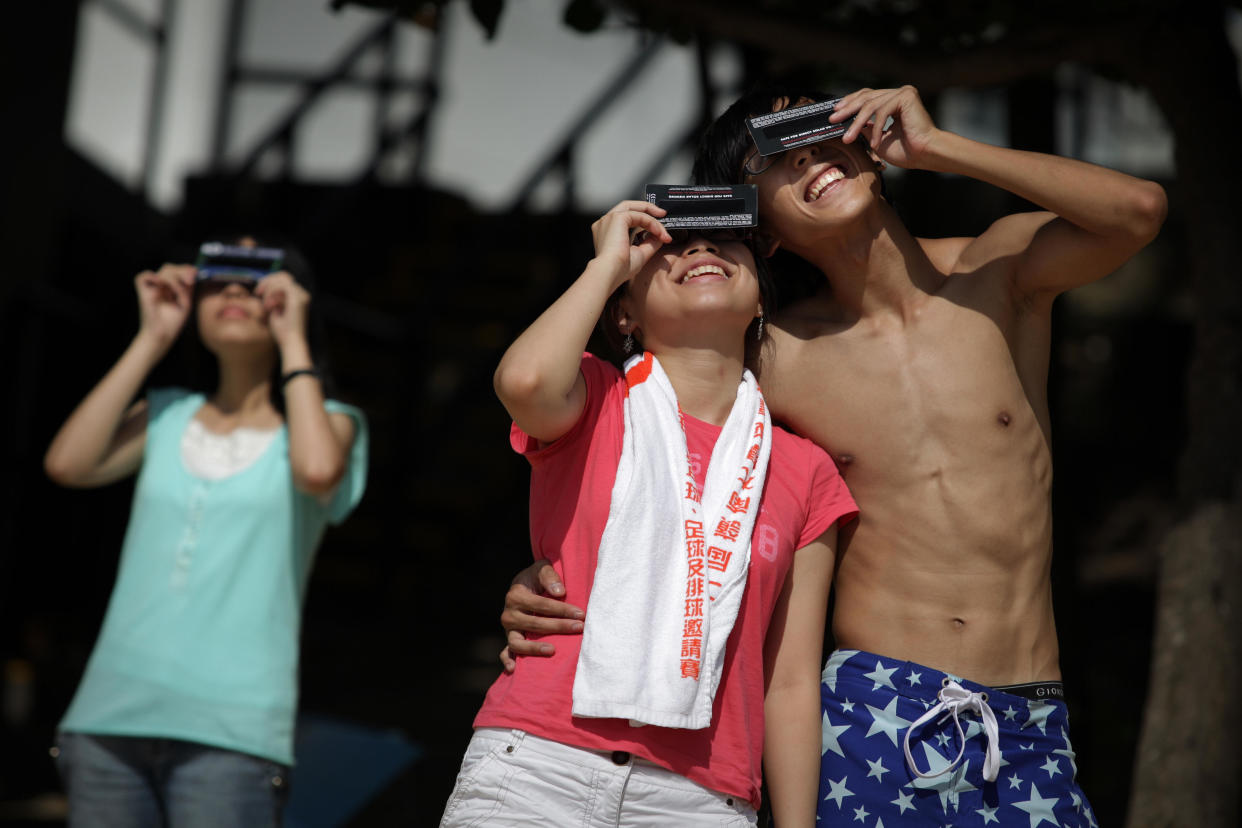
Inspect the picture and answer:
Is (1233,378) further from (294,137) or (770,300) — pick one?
(294,137)

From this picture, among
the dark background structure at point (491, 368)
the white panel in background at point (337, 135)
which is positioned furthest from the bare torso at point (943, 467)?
the white panel in background at point (337, 135)

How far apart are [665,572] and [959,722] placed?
0.63 meters

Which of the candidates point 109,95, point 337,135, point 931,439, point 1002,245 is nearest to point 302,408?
point 931,439

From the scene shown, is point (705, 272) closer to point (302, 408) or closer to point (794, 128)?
point (794, 128)

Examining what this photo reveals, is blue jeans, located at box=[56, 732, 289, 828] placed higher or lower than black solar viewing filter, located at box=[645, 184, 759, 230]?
lower

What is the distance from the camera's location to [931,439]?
2.28 metres

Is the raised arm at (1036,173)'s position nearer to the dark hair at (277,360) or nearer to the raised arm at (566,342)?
the raised arm at (566,342)

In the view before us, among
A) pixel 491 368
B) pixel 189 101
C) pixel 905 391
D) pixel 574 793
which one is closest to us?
pixel 574 793

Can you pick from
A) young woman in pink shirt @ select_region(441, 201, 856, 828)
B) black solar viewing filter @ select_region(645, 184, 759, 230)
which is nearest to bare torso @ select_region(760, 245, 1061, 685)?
young woman in pink shirt @ select_region(441, 201, 856, 828)

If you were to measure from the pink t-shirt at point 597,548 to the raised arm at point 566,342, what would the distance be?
77 mm

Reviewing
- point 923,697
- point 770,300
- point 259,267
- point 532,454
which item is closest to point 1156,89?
point 770,300

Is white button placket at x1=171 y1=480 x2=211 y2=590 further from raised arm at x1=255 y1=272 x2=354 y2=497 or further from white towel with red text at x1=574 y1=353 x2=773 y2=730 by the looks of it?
white towel with red text at x1=574 y1=353 x2=773 y2=730

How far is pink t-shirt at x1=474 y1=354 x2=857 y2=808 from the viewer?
1898mm

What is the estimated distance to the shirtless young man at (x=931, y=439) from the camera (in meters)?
2.10
